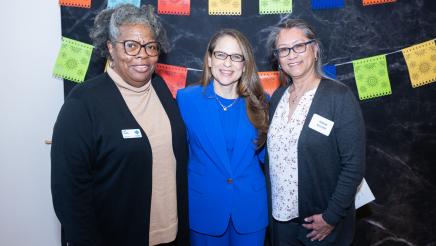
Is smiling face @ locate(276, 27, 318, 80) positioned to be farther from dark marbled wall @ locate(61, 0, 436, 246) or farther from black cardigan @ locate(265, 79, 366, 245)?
dark marbled wall @ locate(61, 0, 436, 246)

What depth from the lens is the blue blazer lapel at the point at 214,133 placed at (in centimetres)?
172

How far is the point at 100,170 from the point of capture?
4.84 ft

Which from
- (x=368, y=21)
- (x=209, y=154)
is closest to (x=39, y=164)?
(x=209, y=154)

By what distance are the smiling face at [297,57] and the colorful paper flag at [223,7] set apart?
1.72 ft

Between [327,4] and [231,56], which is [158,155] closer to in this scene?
[231,56]

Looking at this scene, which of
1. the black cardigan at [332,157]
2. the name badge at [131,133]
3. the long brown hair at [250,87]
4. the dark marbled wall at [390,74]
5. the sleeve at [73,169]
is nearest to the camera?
the sleeve at [73,169]

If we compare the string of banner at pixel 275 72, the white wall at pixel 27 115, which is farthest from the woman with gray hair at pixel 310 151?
the white wall at pixel 27 115

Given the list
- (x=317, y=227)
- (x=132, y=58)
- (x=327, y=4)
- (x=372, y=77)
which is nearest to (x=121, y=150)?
(x=132, y=58)

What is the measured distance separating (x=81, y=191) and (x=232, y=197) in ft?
2.39

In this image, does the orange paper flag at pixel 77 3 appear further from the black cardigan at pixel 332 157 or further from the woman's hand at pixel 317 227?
the woman's hand at pixel 317 227

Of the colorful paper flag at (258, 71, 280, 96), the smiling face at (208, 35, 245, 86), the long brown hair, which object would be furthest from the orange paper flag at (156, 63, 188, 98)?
the colorful paper flag at (258, 71, 280, 96)

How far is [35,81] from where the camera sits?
2.12 m

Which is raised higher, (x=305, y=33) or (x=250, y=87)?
(x=305, y=33)

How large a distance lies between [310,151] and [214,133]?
0.49 m
